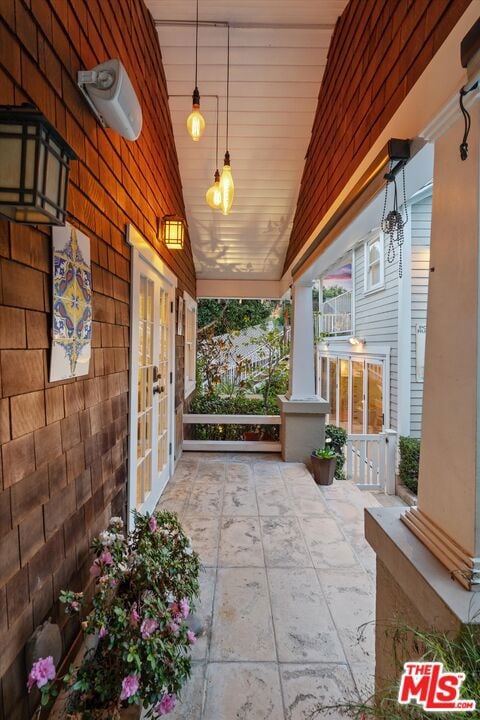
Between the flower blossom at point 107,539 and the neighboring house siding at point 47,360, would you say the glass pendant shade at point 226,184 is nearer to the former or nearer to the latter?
the neighboring house siding at point 47,360

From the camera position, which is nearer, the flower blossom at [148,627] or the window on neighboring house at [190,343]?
the flower blossom at [148,627]

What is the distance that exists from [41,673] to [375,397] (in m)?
5.31

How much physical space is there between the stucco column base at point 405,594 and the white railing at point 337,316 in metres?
5.92

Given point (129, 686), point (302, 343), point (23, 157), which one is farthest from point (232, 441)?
point (23, 157)

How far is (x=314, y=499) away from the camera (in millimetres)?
3223

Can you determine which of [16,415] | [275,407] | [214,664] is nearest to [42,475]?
[16,415]

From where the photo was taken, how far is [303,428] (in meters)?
4.24

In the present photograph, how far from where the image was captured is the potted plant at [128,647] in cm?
104

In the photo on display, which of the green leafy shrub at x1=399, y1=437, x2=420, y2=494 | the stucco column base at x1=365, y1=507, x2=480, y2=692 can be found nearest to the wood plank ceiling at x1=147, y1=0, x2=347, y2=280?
the green leafy shrub at x1=399, y1=437, x2=420, y2=494

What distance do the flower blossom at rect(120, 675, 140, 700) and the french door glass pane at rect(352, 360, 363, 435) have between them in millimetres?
5655

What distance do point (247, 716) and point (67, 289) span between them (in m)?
1.74

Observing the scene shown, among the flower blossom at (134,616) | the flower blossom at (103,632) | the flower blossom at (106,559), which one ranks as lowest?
the flower blossom at (103,632)

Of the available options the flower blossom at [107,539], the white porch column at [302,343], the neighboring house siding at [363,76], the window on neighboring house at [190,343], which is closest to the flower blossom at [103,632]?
the flower blossom at [107,539]

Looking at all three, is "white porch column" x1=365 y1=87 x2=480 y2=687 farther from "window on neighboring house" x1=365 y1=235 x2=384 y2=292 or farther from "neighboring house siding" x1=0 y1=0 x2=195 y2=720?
"window on neighboring house" x1=365 y1=235 x2=384 y2=292
